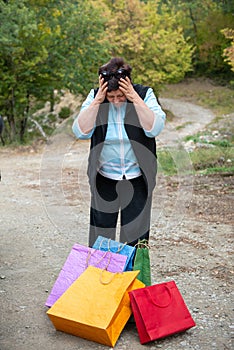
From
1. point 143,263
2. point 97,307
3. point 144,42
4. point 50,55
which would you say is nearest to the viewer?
point 97,307

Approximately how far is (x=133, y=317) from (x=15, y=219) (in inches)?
162

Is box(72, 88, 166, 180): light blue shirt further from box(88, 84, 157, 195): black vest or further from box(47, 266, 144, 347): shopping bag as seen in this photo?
box(47, 266, 144, 347): shopping bag

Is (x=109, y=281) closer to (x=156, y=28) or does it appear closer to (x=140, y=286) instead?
(x=140, y=286)

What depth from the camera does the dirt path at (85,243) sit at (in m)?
3.99

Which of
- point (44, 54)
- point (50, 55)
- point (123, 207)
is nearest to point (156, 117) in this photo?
point (123, 207)

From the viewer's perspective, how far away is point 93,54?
61.8ft

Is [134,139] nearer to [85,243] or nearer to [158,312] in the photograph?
[158,312]

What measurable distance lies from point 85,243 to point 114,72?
10.3 feet

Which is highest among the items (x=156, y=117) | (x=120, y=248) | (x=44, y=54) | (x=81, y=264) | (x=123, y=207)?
(x=156, y=117)

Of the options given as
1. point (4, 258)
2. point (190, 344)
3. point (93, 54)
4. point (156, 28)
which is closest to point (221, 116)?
point (156, 28)

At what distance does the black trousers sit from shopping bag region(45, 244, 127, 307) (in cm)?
21

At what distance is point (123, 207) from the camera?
427 centimetres

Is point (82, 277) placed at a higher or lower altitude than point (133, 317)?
higher

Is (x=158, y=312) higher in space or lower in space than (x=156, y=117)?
lower
